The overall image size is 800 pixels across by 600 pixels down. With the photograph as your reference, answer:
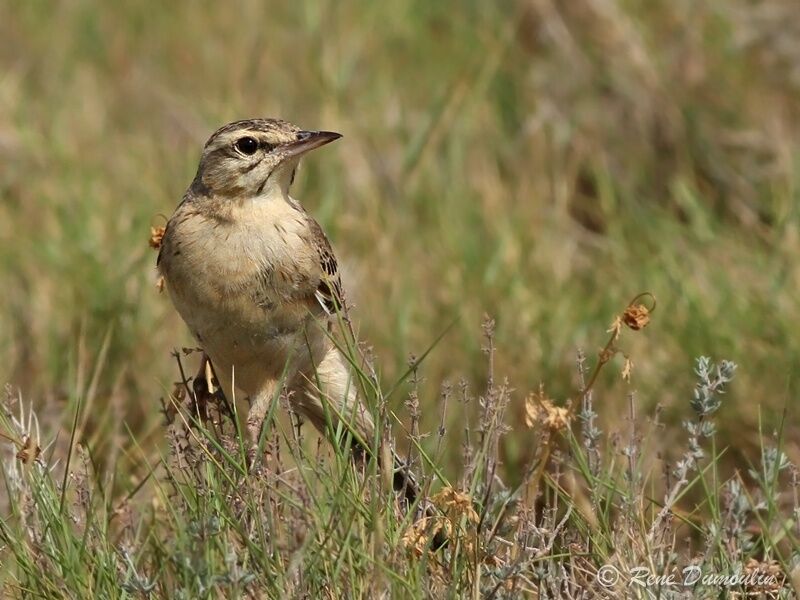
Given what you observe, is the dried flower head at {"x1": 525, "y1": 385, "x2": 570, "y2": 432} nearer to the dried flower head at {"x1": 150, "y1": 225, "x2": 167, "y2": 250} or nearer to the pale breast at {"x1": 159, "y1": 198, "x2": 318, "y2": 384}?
the pale breast at {"x1": 159, "y1": 198, "x2": 318, "y2": 384}

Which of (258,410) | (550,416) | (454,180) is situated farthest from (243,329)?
(454,180)

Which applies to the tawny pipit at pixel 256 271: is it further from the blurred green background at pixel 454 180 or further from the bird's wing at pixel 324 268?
the blurred green background at pixel 454 180

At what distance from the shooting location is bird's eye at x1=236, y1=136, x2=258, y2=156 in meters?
4.91

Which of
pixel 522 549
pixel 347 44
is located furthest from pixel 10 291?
pixel 522 549

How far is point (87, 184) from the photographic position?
6.99 metres

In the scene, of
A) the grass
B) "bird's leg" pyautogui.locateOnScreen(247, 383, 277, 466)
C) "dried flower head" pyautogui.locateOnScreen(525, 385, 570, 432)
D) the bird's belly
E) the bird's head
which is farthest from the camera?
the bird's head

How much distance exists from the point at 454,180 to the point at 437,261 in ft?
2.16

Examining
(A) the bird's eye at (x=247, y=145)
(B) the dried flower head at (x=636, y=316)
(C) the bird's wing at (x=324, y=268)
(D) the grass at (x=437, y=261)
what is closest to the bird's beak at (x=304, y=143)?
(A) the bird's eye at (x=247, y=145)

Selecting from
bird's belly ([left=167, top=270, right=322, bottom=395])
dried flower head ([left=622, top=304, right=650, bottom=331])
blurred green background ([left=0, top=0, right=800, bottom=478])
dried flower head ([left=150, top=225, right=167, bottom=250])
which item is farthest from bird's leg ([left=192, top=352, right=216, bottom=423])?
dried flower head ([left=622, top=304, right=650, bottom=331])

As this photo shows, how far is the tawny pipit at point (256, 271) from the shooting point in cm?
464

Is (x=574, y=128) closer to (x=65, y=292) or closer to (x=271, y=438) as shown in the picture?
(x=65, y=292)

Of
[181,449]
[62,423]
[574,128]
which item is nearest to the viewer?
[181,449]

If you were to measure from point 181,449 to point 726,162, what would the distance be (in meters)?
4.09

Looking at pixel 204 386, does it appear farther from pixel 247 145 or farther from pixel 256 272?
pixel 247 145
